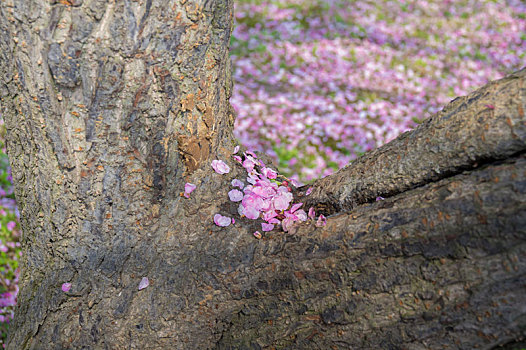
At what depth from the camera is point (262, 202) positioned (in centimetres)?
194

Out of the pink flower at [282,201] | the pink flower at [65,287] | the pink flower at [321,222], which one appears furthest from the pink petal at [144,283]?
the pink flower at [321,222]

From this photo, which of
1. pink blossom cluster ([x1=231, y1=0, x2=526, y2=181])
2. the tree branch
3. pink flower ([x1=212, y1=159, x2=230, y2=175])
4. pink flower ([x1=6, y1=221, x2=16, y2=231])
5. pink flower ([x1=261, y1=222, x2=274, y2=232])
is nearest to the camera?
the tree branch

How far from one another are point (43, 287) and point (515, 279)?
70.4 inches

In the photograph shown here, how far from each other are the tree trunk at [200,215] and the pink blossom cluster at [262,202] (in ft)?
0.15

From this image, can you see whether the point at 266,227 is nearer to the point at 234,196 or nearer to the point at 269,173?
the point at 234,196

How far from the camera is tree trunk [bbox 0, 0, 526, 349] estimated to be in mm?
1401

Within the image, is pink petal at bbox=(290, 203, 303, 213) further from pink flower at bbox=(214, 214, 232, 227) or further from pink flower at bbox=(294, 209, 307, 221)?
pink flower at bbox=(214, 214, 232, 227)

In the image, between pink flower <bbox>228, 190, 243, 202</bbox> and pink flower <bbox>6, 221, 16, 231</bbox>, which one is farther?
pink flower <bbox>6, 221, 16, 231</bbox>

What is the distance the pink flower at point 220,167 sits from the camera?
76.8 inches

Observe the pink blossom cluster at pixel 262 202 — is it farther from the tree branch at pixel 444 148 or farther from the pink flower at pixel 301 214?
the tree branch at pixel 444 148

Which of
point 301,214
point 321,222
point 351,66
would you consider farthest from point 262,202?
point 351,66

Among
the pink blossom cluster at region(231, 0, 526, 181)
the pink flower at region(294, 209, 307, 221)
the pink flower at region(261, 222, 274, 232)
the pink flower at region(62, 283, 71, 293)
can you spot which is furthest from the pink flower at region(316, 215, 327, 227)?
the pink blossom cluster at region(231, 0, 526, 181)

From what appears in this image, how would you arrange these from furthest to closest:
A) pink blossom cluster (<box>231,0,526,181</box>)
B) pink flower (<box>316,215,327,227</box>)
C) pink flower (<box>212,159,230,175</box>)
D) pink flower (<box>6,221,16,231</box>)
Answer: pink blossom cluster (<box>231,0,526,181</box>) < pink flower (<box>6,221,16,231</box>) < pink flower (<box>212,159,230,175</box>) < pink flower (<box>316,215,327,227</box>)

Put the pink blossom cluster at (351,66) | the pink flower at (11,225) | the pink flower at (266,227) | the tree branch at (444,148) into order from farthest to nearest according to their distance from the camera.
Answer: the pink blossom cluster at (351,66)
the pink flower at (11,225)
the pink flower at (266,227)
the tree branch at (444,148)
